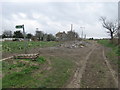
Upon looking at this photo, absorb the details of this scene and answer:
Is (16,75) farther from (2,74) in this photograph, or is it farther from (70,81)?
(70,81)

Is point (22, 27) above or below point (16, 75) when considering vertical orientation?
above

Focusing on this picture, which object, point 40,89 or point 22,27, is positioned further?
point 22,27

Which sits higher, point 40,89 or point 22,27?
point 22,27

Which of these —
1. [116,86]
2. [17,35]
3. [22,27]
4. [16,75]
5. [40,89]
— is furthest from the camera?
[17,35]

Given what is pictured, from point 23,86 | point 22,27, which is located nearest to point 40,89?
point 23,86

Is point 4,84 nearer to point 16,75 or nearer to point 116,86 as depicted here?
point 16,75

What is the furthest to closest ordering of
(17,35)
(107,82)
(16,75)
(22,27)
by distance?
1. (17,35)
2. (22,27)
3. (16,75)
4. (107,82)

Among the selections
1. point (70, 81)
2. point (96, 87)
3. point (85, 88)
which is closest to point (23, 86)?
point (70, 81)

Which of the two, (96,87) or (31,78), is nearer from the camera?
(96,87)

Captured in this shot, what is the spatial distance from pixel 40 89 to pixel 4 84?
1.51m

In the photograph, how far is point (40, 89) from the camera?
4.86 meters

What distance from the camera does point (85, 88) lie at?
16.5 feet

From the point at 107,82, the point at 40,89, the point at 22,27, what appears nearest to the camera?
the point at 40,89

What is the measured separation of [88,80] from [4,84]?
340 cm
